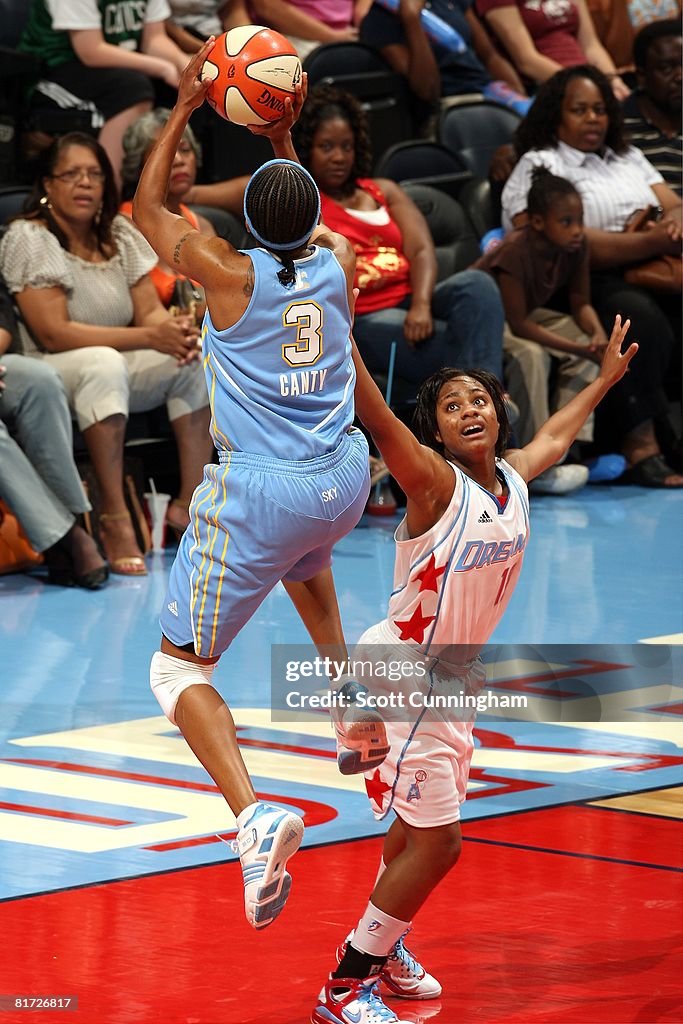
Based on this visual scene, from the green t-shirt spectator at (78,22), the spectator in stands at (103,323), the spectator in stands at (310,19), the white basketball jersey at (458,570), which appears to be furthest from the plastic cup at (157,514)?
the white basketball jersey at (458,570)

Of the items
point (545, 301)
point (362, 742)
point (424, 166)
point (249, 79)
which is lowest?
point (545, 301)

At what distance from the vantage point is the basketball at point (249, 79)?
3.94 meters

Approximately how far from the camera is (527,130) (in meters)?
9.28

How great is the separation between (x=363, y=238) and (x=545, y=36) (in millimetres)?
3155

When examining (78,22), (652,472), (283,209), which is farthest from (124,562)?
(283,209)

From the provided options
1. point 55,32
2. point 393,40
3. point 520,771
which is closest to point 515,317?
point 393,40

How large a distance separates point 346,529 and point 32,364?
135 inches

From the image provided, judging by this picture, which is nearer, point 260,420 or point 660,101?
point 260,420

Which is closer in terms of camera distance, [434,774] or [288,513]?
[434,774]

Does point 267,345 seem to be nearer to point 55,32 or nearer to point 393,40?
point 55,32

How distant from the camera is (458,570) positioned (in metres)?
3.45

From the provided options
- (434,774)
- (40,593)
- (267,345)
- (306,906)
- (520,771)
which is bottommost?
(40,593)

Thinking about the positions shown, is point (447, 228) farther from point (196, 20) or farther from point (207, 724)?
point (207, 724)

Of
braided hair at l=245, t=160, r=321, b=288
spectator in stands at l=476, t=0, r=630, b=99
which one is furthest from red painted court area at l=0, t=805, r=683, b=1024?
spectator in stands at l=476, t=0, r=630, b=99
